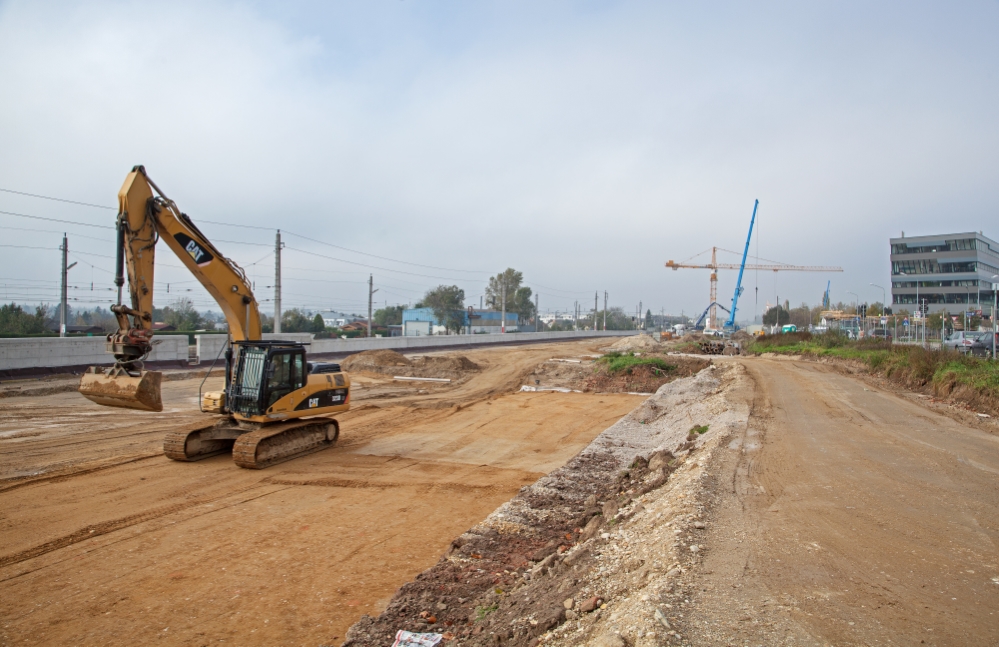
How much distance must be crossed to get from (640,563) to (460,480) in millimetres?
6022

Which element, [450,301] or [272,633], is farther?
[450,301]

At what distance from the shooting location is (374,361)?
32.1 metres

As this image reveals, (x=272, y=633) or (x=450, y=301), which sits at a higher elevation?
(x=450, y=301)

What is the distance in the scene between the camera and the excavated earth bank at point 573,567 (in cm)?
452

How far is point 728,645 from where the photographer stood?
3.90 m

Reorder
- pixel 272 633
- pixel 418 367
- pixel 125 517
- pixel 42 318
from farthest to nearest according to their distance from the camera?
pixel 42 318 < pixel 418 367 < pixel 125 517 < pixel 272 633

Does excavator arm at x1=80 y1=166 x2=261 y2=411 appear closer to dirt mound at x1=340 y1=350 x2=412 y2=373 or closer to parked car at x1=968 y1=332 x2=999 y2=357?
dirt mound at x1=340 y1=350 x2=412 y2=373

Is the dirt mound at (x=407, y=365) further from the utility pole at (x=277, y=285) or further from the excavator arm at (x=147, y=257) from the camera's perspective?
the excavator arm at (x=147, y=257)

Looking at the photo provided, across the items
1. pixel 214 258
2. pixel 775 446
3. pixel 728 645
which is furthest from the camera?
pixel 214 258

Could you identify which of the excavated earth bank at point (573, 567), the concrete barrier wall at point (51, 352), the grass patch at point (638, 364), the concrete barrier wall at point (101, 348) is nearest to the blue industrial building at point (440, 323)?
the concrete barrier wall at point (101, 348)

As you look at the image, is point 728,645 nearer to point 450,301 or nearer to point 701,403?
point 701,403

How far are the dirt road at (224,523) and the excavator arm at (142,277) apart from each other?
174cm

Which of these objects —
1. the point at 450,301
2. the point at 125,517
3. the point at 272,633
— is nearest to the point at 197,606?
the point at 272,633

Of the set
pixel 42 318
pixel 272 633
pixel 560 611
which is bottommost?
pixel 272 633
